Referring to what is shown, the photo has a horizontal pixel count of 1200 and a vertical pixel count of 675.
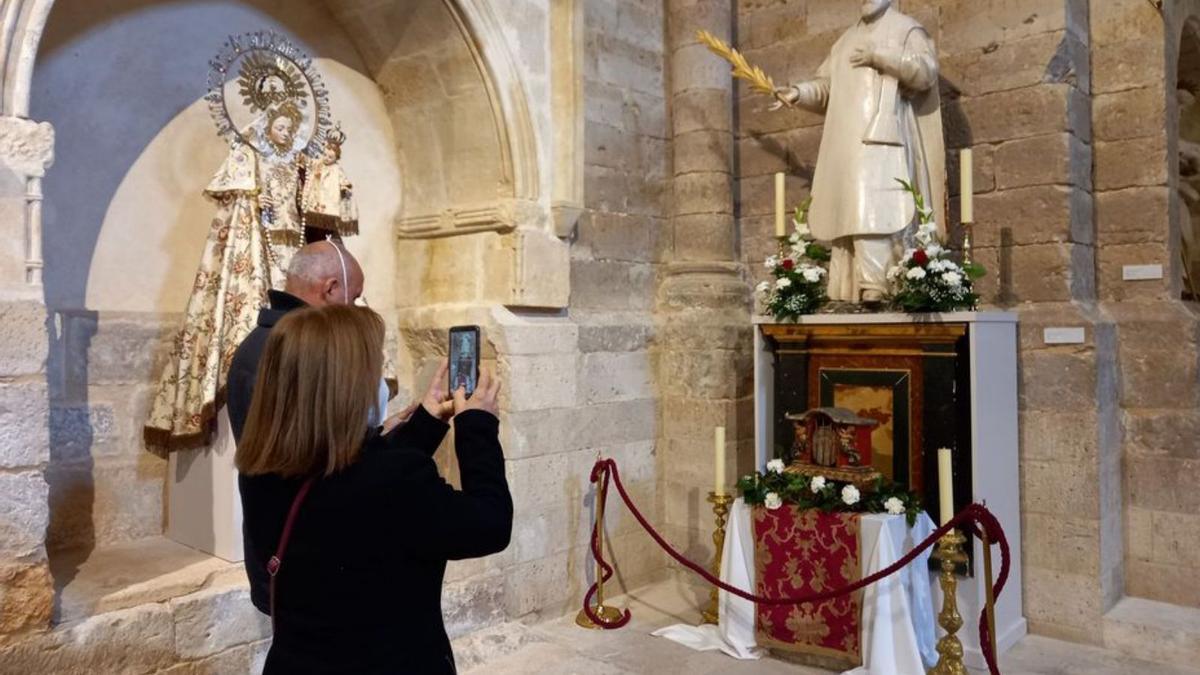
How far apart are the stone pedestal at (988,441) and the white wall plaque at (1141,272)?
2.13 feet

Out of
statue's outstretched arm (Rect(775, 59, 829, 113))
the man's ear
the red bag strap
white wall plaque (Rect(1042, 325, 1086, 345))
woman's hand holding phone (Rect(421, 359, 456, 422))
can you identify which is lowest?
the red bag strap

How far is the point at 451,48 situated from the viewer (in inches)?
169

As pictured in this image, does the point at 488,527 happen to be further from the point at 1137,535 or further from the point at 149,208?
the point at 1137,535

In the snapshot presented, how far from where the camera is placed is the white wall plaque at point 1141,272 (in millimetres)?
4223

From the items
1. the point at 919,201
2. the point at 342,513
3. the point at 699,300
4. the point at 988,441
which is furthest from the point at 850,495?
the point at 342,513

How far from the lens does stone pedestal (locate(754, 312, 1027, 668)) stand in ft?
12.3

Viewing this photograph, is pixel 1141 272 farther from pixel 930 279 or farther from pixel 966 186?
pixel 930 279

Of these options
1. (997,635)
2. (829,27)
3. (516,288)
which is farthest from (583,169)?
(997,635)

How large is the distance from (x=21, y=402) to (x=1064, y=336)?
13.3 ft

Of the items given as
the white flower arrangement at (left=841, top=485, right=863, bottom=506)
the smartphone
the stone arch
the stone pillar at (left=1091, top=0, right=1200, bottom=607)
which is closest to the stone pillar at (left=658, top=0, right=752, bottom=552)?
the stone arch

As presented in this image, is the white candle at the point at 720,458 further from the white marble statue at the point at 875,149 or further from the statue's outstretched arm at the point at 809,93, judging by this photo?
the statue's outstretched arm at the point at 809,93

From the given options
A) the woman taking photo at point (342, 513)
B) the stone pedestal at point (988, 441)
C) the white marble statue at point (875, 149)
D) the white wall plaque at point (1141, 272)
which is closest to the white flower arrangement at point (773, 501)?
the stone pedestal at point (988, 441)

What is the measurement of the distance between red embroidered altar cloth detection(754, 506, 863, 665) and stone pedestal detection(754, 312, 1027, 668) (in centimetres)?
51

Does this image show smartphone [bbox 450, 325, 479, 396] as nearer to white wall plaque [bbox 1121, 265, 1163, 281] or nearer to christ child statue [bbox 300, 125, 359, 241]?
christ child statue [bbox 300, 125, 359, 241]
